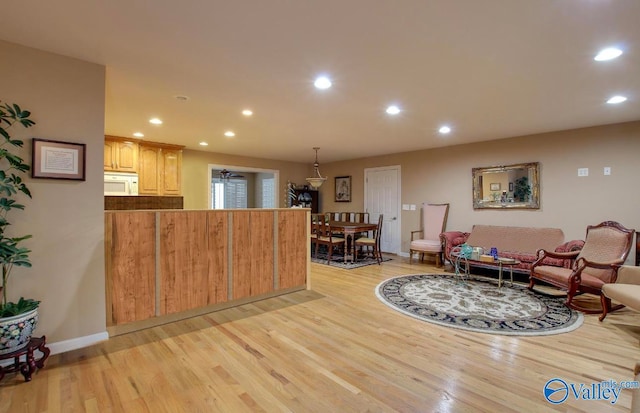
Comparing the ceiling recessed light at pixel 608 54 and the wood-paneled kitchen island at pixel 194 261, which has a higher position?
the ceiling recessed light at pixel 608 54

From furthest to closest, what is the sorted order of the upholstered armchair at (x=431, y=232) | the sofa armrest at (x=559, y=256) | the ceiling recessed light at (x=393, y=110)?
the upholstered armchair at (x=431, y=232) → the sofa armrest at (x=559, y=256) → the ceiling recessed light at (x=393, y=110)

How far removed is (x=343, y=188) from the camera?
8.27m

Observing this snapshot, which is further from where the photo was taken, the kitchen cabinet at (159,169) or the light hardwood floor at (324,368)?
the kitchen cabinet at (159,169)

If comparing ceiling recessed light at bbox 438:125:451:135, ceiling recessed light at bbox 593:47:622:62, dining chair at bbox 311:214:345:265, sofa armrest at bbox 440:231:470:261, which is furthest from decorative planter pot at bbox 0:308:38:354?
sofa armrest at bbox 440:231:470:261

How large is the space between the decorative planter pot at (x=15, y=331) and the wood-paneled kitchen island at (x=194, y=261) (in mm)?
647

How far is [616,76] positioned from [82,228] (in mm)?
4901

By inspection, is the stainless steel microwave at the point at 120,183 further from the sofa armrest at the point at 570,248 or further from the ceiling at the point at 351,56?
the sofa armrest at the point at 570,248

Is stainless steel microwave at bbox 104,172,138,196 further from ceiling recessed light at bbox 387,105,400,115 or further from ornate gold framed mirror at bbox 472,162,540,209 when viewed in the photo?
ornate gold framed mirror at bbox 472,162,540,209

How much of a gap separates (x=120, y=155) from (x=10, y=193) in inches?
144

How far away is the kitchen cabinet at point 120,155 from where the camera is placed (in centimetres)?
523

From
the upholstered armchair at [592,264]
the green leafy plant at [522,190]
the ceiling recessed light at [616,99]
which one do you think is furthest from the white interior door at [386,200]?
the ceiling recessed light at [616,99]

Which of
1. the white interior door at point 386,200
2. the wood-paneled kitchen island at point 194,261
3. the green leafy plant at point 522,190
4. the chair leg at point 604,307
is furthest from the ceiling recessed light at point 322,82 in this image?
the white interior door at point 386,200

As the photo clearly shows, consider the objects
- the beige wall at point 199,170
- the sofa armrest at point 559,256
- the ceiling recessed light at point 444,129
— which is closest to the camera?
the sofa armrest at point 559,256

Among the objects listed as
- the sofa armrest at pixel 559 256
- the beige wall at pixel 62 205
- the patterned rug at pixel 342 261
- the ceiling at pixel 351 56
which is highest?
the ceiling at pixel 351 56
